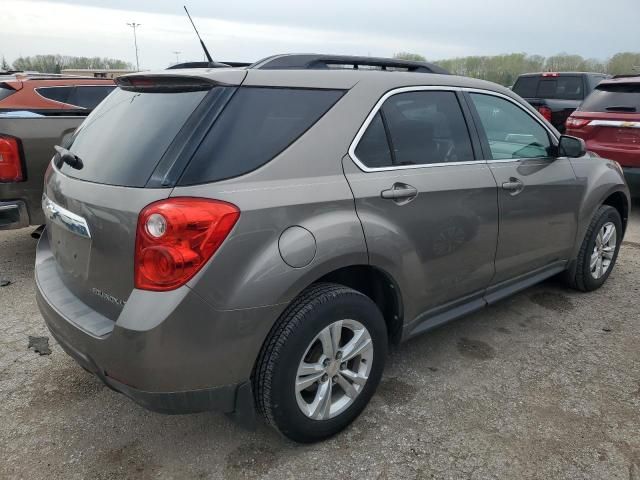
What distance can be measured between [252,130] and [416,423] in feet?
5.31

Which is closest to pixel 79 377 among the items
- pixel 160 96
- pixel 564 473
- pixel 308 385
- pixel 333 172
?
pixel 308 385

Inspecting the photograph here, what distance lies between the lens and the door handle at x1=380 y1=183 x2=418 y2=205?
2.48 metres

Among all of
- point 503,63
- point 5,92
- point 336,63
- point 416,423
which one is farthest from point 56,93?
point 503,63

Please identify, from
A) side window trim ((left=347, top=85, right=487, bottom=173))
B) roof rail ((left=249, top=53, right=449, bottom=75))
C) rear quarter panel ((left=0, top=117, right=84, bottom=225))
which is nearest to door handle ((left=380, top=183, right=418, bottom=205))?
side window trim ((left=347, top=85, right=487, bottom=173))

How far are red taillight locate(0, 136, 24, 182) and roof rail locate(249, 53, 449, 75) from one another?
268 centimetres

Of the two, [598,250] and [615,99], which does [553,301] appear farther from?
[615,99]

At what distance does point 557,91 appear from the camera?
10750mm

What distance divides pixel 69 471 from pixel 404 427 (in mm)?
1526

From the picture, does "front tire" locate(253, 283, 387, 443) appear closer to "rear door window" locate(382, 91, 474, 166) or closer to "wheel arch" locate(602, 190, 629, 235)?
"rear door window" locate(382, 91, 474, 166)

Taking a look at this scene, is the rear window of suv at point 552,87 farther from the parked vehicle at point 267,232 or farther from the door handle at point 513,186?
the parked vehicle at point 267,232

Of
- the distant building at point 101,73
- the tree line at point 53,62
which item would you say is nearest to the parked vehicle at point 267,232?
the distant building at point 101,73

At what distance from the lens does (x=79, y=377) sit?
3.01 meters

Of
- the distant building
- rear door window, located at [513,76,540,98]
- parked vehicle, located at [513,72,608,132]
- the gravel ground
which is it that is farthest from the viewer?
rear door window, located at [513,76,540,98]

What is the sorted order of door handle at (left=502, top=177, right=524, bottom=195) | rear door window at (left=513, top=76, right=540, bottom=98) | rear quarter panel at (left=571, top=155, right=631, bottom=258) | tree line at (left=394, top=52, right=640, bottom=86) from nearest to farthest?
door handle at (left=502, top=177, right=524, bottom=195)
rear quarter panel at (left=571, top=155, right=631, bottom=258)
rear door window at (left=513, top=76, right=540, bottom=98)
tree line at (left=394, top=52, right=640, bottom=86)
